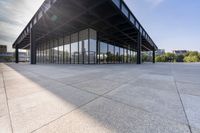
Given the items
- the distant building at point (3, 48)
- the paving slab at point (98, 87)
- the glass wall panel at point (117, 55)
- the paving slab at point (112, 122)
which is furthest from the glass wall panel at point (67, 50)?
the distant building at point (3, 48)

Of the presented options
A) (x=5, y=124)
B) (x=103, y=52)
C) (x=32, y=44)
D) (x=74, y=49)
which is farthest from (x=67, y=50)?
(x=5, y=124)

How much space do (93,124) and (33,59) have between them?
74.5ft

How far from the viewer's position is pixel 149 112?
199cm

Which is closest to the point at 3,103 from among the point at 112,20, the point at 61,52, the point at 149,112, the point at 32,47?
the point at 149,112

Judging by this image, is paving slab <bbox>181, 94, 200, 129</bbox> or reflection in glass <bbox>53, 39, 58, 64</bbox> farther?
reflection in glass <bbox>53, 39, 58, 64</bbox>

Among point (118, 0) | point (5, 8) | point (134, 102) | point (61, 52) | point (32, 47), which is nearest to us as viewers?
point (134, 102)

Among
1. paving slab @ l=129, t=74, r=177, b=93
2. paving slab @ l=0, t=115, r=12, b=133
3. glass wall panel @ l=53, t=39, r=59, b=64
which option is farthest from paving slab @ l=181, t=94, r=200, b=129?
glass wall panel @ l=53, t=39, r=59, b=64

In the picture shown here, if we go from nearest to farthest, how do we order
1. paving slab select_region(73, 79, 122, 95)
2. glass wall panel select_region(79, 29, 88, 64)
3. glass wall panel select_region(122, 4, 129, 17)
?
paving slab select_region(73, 79, 122, 95)
glass wall panel select_region(122, 4, 129, 17)
glass wall panel select_region(79, 29, 88, 64)

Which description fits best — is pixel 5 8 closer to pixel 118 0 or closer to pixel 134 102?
pixel 118 0

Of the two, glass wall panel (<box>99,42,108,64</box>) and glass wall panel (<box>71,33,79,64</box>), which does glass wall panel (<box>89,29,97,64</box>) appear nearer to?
glass wall panel (<box>99,42,108,64</box>)

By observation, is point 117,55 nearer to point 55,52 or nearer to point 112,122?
point 55,52

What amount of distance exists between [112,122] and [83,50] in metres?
19.5

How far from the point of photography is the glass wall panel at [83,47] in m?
20.2

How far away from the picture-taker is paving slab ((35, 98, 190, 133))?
4.89 feet
